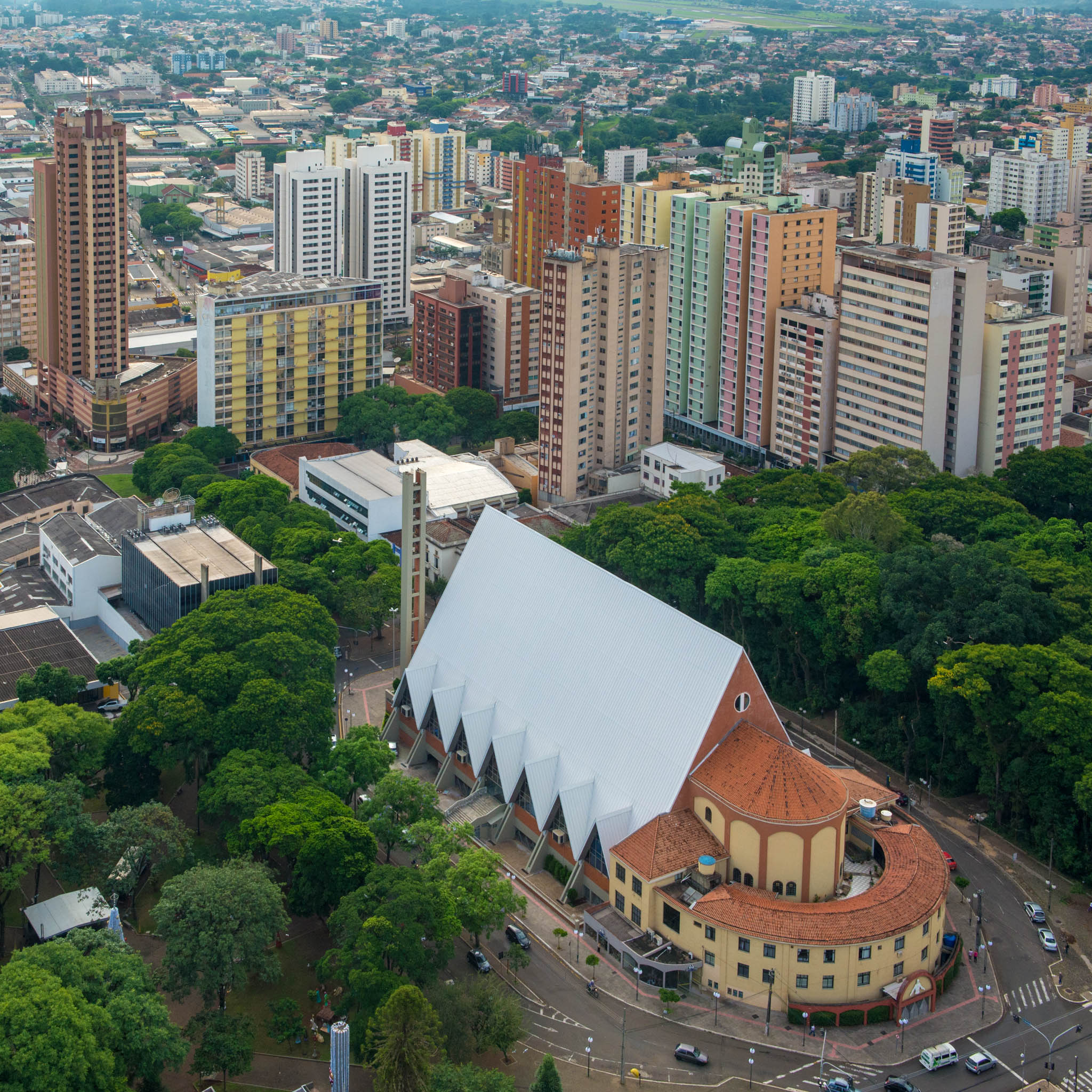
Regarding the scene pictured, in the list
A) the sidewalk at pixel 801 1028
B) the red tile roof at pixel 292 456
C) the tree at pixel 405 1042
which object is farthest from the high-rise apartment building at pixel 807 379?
the tree at pixel 405 1042

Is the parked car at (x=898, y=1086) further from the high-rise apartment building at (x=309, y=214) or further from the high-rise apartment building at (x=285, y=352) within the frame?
the high-rise apartment building at (x=309, y=214)

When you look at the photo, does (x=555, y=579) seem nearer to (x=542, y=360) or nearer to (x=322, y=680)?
(x=322, y=680)

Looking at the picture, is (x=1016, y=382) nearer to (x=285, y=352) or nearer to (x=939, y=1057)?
(x=285, y=352)

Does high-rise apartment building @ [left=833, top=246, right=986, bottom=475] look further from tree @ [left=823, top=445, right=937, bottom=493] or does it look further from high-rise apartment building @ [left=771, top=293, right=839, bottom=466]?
tree @ [left=823, top=445, right=937, bottom=493]

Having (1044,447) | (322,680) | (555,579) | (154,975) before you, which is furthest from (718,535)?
(154,975)

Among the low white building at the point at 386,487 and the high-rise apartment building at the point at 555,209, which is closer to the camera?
the low white building at the point at 386,487

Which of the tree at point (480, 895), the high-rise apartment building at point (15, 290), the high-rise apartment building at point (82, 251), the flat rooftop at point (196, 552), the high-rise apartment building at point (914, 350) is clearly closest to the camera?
the tree at point (480, 895)

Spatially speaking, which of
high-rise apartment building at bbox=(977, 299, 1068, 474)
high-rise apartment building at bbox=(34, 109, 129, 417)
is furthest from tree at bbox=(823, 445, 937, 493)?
high-rise apartment building at bbox=(34, 109, 129, 417)
